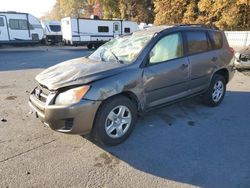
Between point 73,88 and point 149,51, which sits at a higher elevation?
point 149,51

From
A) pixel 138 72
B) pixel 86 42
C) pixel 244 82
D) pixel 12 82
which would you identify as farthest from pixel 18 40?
pixel 138 72

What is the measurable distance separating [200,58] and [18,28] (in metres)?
21.7

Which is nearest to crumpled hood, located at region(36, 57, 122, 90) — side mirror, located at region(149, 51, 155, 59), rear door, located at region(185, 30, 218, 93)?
side mirror, located at region(149, 51, 155, 59)

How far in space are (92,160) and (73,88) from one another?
1017mm

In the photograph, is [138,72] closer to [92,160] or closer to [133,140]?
[133,140]

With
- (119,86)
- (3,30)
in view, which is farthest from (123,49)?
(3,30)

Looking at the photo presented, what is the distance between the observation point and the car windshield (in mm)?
4195

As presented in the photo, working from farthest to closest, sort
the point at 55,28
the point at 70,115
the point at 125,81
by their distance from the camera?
the point at 55,28 → the point at 125,81 → the point at 70,115

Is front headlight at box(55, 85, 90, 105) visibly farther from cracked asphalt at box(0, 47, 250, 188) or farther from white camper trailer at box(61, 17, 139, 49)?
white camper trailer at box(61, 17, 139, 49)

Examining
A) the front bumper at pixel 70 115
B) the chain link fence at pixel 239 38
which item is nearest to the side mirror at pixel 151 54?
the front bumper at pixel 70 115

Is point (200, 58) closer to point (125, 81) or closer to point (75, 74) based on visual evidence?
point (125, 81)

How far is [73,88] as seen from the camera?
3.48m

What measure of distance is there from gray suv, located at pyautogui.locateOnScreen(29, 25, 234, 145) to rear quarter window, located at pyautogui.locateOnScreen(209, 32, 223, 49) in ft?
0.08

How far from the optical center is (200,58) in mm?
5062
